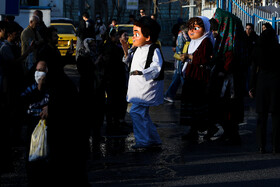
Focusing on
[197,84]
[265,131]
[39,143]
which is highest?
[197,84]

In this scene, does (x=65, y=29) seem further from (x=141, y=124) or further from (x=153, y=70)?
(x=153, y=70)

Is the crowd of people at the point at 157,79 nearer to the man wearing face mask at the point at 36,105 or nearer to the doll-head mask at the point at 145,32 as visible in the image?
the doll-head mask at the point at 145,32

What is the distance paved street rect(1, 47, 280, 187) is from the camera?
7250 millimetres

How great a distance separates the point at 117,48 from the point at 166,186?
3.96m

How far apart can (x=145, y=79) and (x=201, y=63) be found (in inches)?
41.5

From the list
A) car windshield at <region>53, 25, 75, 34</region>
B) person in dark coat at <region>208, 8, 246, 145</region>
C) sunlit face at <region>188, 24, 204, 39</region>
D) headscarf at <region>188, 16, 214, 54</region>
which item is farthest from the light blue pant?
car windshield at <region>53, 25, 75, 34</region>

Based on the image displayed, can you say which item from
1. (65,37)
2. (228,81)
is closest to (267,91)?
(228,81)

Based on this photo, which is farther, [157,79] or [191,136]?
[191,136]

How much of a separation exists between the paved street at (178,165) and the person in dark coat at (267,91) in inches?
9.9

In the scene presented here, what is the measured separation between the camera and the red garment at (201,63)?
9.55 m

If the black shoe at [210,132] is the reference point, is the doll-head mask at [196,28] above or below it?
above

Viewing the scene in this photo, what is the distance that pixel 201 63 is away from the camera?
955 centimetres

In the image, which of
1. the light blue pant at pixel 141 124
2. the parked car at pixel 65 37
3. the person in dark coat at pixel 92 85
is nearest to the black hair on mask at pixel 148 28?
the light blue pant at pixel 141 124

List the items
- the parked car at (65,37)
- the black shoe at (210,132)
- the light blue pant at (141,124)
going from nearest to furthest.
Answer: the light blue pant at (141,124) < the black shoe at (210,132) < the parked car at (65,37)
